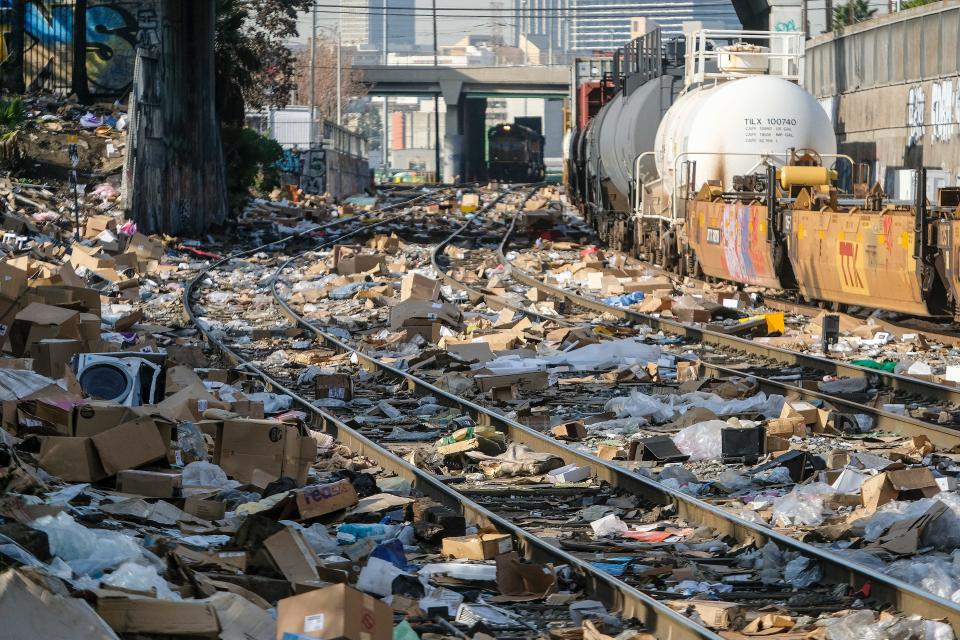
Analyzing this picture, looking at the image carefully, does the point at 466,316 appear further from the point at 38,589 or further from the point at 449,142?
the point at 449,142

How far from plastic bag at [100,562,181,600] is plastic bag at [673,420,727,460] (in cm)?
462

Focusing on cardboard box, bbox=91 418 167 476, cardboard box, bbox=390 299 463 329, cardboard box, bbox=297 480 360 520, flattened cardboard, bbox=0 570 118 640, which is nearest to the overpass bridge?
cardboard box, bbox=390 299 463 329

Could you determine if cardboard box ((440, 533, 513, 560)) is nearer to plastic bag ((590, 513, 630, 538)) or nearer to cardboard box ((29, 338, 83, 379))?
plastic bag ((590, 513, 630, 538))

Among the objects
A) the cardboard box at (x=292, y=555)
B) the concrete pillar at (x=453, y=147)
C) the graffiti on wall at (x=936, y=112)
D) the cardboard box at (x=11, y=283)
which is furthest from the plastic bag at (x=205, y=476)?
the concrete pillar at (x=453, y=147)

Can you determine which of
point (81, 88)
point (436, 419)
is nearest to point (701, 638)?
point (436, 419)

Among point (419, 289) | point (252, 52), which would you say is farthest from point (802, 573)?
point (252, 52)

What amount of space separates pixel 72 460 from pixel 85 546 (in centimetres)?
171

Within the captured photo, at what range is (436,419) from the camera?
431 inches

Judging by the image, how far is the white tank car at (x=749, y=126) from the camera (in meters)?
20.0

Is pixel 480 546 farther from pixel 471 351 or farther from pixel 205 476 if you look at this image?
pixel 471 351

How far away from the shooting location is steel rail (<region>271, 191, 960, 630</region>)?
222 inches

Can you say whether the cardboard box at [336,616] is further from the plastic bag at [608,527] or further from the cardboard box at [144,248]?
the cardboard box at [144,248]

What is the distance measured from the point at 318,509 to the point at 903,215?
937 cm

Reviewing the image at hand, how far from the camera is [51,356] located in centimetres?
1128
